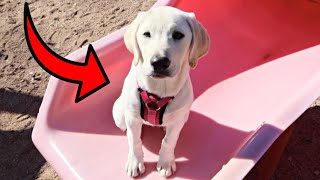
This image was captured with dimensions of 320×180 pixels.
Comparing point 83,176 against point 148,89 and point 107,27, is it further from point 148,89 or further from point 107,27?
point 107,27

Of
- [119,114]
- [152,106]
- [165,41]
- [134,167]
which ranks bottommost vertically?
[134,167]

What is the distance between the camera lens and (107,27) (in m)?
3.37

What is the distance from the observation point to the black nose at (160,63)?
1.70 metres

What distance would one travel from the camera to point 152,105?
1965 mm

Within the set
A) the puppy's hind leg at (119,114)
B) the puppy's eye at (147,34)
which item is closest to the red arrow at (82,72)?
the puppy's hind leg at (119,114)

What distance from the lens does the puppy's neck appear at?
1950 millimetres

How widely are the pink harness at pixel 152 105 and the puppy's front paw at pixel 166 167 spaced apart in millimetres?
313

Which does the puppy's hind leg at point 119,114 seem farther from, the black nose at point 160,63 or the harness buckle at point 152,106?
the black nose at point 160,63

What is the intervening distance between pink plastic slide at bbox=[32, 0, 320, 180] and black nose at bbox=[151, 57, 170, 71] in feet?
1.59

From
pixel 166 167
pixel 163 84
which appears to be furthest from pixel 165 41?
pixel 166 167

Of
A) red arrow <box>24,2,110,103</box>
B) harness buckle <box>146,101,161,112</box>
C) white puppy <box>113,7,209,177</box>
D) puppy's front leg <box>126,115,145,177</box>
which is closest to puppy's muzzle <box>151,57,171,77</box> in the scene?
white puppy <box>113,7,209,177</box>

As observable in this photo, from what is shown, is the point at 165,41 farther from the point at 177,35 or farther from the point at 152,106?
the point at 152,106

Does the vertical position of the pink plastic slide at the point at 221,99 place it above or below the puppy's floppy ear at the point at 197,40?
below

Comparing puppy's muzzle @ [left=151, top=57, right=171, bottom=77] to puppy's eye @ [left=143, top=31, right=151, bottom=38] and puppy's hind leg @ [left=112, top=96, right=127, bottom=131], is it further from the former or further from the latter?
puppy's hind leg @ [left=112, top=96, right=127, bottom=131]
